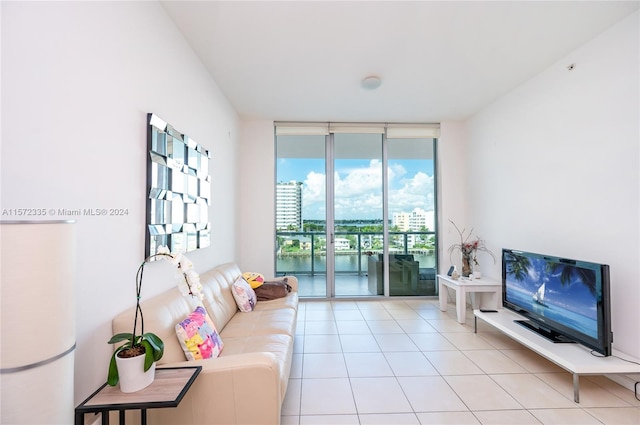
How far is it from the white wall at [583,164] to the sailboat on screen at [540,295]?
398mm

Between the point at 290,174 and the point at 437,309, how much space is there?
121 inches

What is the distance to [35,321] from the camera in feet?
2.91

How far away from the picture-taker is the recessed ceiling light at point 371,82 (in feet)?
10.4

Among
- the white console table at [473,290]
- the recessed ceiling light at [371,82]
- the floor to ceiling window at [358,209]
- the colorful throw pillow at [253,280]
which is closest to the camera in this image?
the recessed ceiling light at [371,82]

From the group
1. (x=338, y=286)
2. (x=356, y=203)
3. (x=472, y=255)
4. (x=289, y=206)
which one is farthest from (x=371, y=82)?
(x=338, y=286)

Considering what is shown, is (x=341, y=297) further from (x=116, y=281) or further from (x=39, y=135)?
(x=39, y=135)

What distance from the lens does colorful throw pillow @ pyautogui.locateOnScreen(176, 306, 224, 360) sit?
1706mm

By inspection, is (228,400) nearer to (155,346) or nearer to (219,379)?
(219,379)

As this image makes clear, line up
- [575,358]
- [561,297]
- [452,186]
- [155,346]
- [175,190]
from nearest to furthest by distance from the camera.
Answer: [155,346] → [575,358] → [175,190] → [561,297] → [452,186]

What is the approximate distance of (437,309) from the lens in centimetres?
424

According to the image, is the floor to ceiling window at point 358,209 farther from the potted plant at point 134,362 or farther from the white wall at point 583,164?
the potted plant at point 134,362

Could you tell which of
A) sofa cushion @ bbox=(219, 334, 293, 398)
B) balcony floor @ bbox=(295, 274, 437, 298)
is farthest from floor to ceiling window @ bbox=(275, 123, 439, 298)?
sofa cushion @ bbox=(219, 334, 293, 398)

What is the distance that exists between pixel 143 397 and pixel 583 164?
364cm

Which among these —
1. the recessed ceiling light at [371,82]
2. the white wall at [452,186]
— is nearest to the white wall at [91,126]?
the recessed ceiling light at [371,82]
